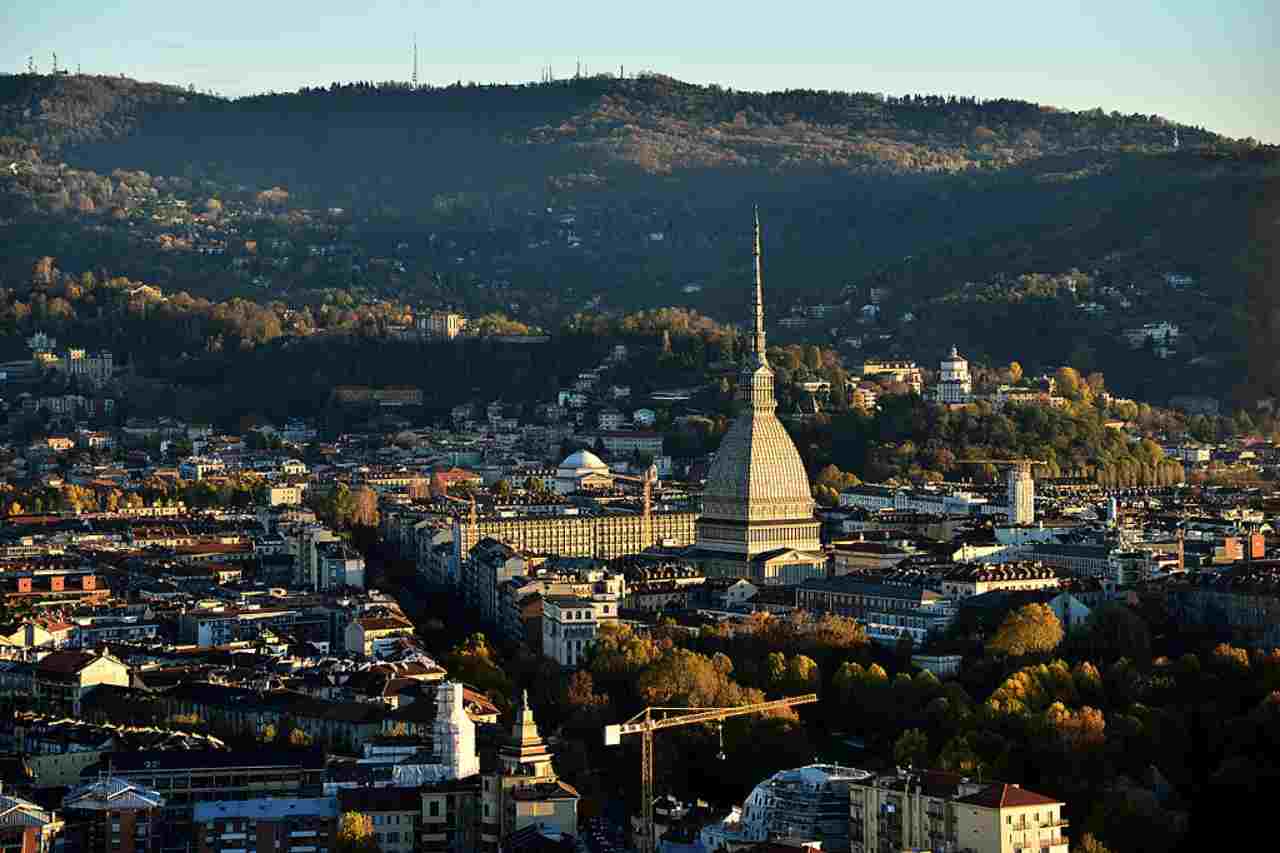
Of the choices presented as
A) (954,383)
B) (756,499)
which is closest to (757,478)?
(756,499)

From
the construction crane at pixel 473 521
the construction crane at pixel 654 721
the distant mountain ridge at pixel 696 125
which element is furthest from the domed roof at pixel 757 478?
the distant mountain ridge at pixel 696 125

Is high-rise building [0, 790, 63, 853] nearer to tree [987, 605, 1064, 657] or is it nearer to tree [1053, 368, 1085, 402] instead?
tree [987, 605, 1064, 657]

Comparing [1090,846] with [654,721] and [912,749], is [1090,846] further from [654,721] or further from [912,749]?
[654,721]

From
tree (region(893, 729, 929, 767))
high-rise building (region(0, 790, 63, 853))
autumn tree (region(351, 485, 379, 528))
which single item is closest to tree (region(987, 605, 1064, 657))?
tree (region(893, 729, 929, 767))

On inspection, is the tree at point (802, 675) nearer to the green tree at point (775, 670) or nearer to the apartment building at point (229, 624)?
the green tree at point (775, 670)

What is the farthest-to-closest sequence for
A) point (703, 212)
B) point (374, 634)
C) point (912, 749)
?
1. point (703, 212)
2. point (374, 634)
3. point (912, 749)

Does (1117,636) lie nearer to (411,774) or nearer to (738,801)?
(738,801)
